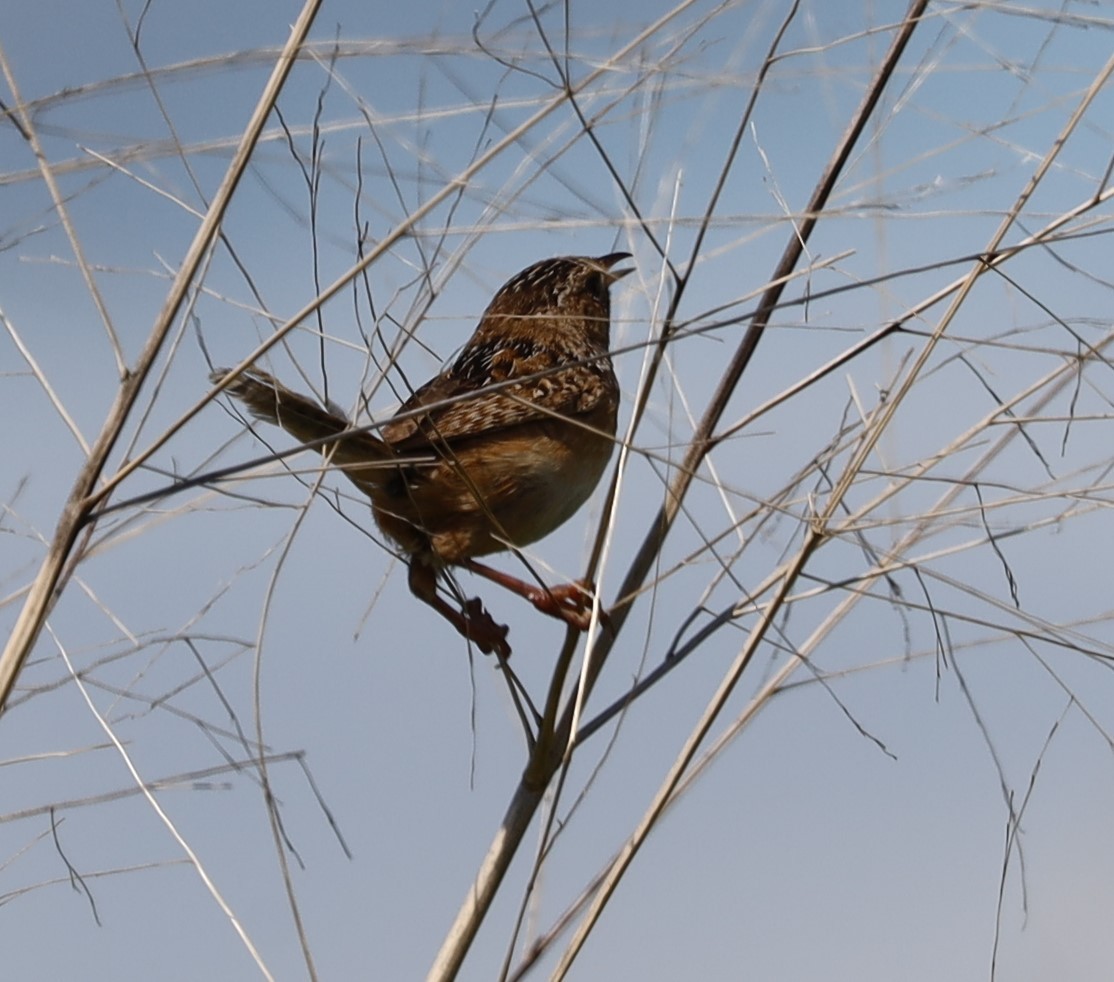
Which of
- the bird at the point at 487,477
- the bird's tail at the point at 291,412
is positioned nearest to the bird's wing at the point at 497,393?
the bird at the point at 487,477

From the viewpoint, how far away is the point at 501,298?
4434mm

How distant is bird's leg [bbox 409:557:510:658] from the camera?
330cm

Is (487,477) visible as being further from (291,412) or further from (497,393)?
(291,412)

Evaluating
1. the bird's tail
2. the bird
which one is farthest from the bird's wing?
the bird's tail

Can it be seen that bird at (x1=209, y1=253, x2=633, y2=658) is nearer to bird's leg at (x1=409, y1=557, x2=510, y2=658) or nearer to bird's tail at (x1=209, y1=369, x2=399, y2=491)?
bird's leg at (x1=409, y1=557, x2=510, y2=658)

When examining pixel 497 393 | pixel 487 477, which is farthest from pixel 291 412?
pixel 487 477

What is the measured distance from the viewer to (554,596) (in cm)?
279

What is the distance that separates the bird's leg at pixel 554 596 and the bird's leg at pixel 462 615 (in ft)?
0.33

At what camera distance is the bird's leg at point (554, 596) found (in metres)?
2.87

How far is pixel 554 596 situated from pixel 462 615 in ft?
1.37

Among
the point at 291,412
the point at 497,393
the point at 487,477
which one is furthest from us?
the point at 487,477

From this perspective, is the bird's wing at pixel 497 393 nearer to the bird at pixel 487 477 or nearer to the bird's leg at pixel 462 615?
the bird at pixel 487 477

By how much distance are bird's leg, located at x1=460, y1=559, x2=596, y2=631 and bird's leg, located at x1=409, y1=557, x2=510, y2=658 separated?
0.10m

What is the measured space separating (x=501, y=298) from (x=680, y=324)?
249 cm
